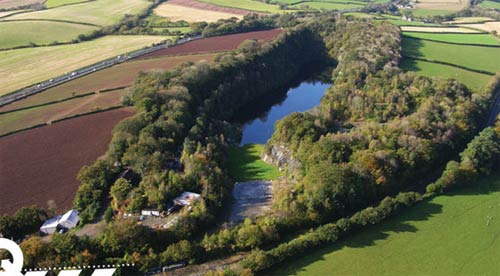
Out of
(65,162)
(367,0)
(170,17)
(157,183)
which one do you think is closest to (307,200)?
(157,183)

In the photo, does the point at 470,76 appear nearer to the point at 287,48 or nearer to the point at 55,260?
the point at 287,48

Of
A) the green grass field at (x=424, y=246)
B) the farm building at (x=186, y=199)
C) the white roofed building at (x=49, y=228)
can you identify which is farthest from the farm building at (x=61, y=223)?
the green grass field at (x=424, y=246)

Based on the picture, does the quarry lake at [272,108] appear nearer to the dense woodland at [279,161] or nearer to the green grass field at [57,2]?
the dense woodland at [279,161]

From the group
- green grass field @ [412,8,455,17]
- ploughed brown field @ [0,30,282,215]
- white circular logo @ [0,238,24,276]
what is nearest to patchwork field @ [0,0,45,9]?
ploughed brown field @ [0,30,282,215]

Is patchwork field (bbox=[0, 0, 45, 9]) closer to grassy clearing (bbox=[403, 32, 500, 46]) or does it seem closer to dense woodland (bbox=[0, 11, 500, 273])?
dense woodland (bbox=[0, 11, 500, 273])

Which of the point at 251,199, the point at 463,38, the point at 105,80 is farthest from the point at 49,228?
the point at 463,38

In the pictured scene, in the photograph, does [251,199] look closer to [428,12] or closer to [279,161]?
[279,161]
